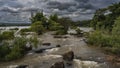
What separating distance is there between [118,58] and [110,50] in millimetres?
7849

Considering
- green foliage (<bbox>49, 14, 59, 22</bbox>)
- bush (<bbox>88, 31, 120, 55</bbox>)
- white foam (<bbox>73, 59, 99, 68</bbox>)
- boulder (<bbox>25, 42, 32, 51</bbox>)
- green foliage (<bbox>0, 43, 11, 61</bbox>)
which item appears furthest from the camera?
green foliage (<bbox>49, 14, 59, 22</bbox>)

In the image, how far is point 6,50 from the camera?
50781 mm

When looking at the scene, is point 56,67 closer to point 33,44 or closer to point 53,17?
point 33,44

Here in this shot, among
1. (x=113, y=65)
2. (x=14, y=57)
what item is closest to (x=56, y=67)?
(x=113, y=65)

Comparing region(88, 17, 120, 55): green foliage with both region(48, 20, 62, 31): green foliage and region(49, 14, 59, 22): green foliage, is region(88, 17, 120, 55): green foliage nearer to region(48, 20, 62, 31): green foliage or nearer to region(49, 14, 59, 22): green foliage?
region(48, 20, 62, 31): green foliage

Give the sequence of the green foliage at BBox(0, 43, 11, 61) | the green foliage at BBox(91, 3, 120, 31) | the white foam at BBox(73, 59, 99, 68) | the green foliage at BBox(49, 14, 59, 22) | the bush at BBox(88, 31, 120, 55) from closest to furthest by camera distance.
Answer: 1. the white foam at BBox(73, 59, 99, 68)
2. the green foliage at BBox(0, 43, 11, 61)
3. the bush at BBox(88, 31, 120, 55)
4. the green foliage at BBox(91, 3, 120, 31)
5. the green foliage at BBox(49, 14, 59, 22)

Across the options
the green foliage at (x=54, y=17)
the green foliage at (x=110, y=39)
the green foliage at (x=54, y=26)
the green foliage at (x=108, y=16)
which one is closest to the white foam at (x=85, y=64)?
the green foliage at (x=110, y=39)

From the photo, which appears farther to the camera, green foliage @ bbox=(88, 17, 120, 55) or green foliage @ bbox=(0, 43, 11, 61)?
green foliage @ bbox=(88, 17, 120, 55)

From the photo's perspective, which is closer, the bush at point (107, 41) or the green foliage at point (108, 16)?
the bush at point (107, 41)

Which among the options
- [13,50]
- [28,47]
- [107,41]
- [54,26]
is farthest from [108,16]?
[13,50]

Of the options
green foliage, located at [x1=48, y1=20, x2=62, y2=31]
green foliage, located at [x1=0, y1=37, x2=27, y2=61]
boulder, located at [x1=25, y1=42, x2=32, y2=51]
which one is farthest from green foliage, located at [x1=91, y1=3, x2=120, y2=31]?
green foliage, located at [x1=0, y1=37, x2=27, y2=61]

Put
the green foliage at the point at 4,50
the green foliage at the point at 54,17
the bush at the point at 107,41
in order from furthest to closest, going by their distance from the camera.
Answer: the green foliage at the point at 54,17 → the bush at the point at 107,41 → the green foliage at the point at 4,50

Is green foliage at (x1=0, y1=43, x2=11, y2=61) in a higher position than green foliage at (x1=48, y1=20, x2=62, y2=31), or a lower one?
higher

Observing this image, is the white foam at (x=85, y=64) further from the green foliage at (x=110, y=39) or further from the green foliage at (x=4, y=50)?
the green foliage at (x=4, y=50)
